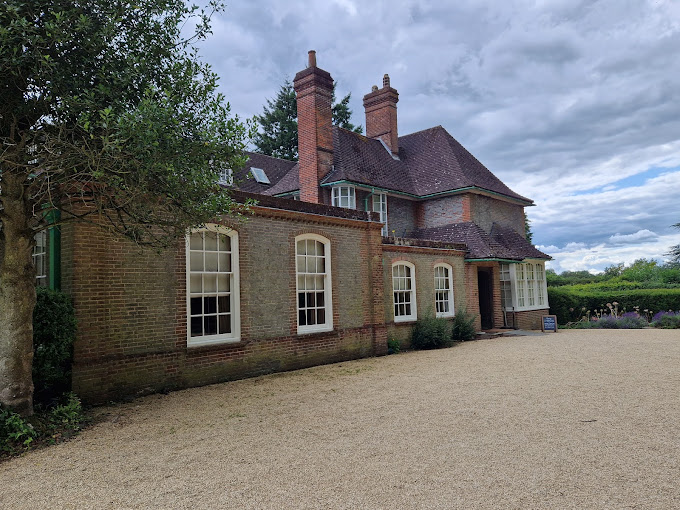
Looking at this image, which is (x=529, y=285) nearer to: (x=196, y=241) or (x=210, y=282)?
(x=210, y=282)

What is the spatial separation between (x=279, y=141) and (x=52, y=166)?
1264 inches

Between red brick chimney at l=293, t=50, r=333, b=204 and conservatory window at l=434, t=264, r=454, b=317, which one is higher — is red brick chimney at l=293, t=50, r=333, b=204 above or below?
above

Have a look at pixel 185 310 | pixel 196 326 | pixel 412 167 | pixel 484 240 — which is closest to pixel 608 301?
pixel 484 240

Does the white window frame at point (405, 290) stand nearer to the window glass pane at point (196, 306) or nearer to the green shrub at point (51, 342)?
the window glass pane at point (196, 306)

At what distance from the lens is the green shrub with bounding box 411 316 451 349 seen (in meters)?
14.3

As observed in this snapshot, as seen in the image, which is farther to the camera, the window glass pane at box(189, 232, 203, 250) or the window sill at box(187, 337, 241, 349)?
the window glass pane at box(189, 232, 203, 250)

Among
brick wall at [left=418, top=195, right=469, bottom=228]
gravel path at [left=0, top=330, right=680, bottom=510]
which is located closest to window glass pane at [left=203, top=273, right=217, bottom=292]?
gravel path at [left=0, top=330, right=680, bottom=510]

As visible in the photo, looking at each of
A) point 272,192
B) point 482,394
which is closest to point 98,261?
point 482,394

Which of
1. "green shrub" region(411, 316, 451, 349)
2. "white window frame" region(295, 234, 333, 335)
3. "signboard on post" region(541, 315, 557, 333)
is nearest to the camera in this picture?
"white window frame" region(295, 234, 333, 335)

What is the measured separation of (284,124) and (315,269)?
27.8 metres

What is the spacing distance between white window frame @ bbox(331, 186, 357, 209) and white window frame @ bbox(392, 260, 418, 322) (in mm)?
3790

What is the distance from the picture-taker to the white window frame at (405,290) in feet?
47.3

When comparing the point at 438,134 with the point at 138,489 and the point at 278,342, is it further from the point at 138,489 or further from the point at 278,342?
the point at 138,489

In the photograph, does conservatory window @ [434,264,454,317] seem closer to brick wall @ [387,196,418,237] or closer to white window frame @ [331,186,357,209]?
brick wall @ [387,196,418,237]
